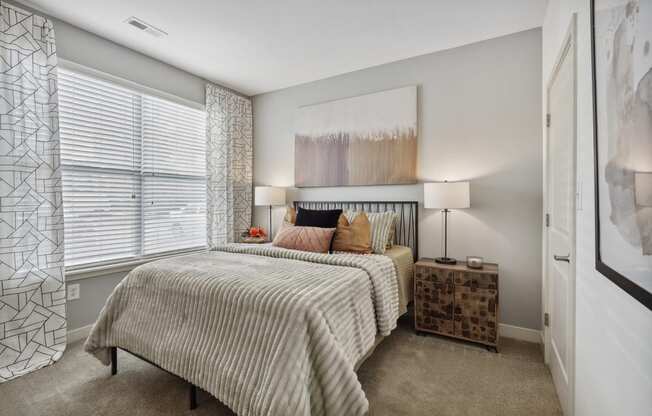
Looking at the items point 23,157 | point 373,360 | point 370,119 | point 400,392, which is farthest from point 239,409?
point 370,119

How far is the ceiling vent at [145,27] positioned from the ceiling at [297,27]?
0.05 metres

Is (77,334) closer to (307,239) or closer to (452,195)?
(307,239)

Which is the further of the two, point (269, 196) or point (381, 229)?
point (269, 196)

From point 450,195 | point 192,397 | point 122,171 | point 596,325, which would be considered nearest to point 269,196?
point 122,171

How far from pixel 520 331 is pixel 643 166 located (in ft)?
8.16

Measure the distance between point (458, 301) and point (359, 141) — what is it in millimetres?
1970

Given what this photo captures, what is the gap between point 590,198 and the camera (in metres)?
1.21

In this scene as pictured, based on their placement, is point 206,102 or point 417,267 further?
point 206,102

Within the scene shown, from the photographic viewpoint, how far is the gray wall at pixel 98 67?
2.58m

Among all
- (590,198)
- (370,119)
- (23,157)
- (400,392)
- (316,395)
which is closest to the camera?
(590,198)

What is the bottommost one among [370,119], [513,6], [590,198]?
[590,198]

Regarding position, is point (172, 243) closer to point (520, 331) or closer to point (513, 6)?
point (520, 331)

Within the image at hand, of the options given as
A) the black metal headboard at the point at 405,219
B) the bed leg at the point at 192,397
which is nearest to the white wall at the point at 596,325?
the black metal headboard at the point at 405,219

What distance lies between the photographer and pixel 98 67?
2.76 meters
